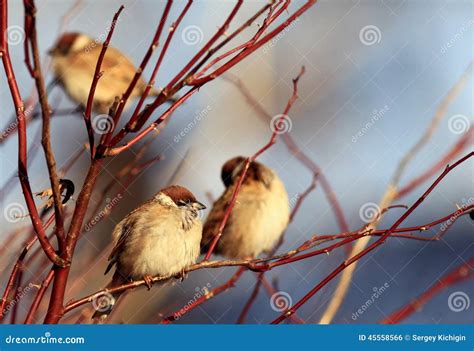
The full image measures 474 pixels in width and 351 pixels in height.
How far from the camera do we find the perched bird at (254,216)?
10.5 feet

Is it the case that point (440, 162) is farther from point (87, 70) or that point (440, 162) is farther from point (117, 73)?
point (87, 70)

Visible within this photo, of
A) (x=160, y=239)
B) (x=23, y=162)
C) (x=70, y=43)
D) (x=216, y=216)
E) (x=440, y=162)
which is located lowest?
(x=440, y=162)

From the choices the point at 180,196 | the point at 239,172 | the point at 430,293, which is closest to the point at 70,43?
the point at 239,172

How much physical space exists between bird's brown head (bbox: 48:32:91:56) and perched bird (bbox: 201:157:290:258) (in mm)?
1068

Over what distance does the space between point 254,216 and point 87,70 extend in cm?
116

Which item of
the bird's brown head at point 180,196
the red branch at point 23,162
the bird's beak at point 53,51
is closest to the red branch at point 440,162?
the bird's brown head at point 180,196

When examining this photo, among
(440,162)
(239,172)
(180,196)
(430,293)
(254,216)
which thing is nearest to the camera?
(430,293)

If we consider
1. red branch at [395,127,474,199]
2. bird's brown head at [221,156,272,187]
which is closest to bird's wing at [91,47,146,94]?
bird's brown head at [221,156,272,187]

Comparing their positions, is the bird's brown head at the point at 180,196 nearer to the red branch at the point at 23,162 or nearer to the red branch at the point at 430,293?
the red branch at the point at 430,293

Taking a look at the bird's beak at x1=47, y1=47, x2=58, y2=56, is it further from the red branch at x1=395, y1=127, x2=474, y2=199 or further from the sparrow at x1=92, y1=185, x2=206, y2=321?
the red branch at x1=395, y1=127, x2=474, y2=199

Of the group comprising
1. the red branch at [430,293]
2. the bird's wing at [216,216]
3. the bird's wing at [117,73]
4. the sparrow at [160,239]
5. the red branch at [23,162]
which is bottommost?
the red branch at [430,293]

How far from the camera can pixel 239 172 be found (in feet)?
10.2

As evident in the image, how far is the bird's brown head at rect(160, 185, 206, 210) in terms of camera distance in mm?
2305

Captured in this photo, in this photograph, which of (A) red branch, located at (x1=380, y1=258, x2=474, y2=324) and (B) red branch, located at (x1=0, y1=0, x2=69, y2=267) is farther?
(A) red branch, located at (x1=380, y1=258, x2=474, y2=324)
